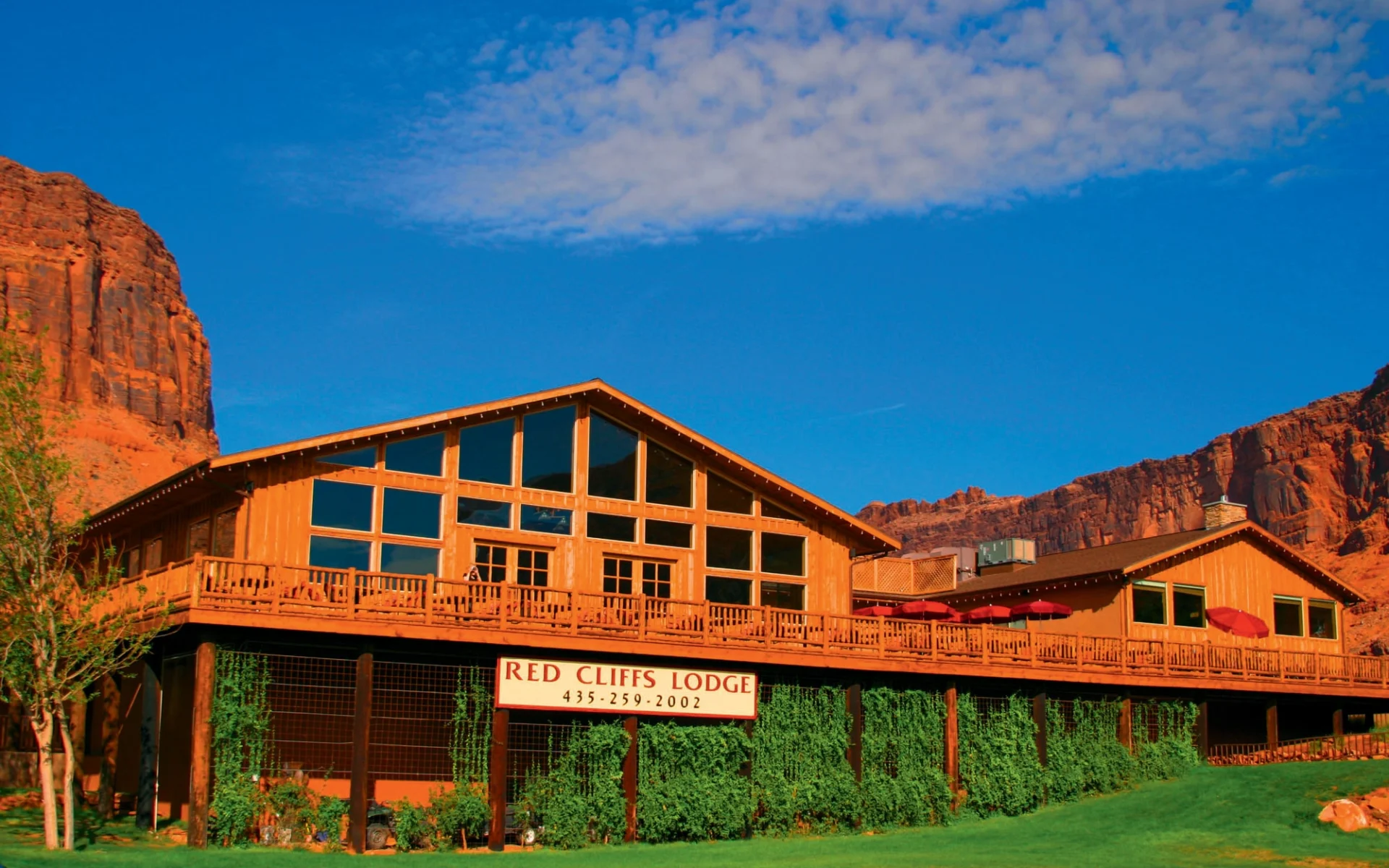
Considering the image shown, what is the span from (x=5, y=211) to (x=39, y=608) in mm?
151000

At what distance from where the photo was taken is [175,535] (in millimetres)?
30844

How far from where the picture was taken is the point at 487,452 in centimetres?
2934

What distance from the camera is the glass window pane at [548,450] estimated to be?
29.8 metres

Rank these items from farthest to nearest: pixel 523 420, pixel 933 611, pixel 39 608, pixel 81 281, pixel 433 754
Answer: pixel 81 281 → pixel 933 611 → pixel 523 420 → pixel 433 754 → pixel 39 608

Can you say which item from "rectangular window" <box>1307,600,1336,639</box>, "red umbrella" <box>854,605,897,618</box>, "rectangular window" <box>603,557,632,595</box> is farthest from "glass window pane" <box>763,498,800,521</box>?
"rectangular window" <box>1307,600,1336,639</box>

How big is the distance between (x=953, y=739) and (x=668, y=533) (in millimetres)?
7685

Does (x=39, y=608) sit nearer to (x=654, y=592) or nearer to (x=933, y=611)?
(x=654, y=592)

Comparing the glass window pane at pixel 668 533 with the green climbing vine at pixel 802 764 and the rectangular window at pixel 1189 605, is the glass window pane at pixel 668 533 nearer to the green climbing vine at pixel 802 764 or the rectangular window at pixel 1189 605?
the green climbing vine at pixel 802 764

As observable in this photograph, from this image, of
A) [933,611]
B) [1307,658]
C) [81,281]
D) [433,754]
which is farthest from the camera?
[81,281]

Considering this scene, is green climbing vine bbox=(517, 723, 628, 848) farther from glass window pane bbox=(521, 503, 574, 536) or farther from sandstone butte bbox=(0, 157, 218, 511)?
sandstone butte bbox=(0, 157, 218, 511)

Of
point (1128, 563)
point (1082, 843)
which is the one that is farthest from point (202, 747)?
point (1128, 563)

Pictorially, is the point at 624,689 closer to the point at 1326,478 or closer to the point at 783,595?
the point at 783,595

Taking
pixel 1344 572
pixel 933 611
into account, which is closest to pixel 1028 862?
pixel 933 611

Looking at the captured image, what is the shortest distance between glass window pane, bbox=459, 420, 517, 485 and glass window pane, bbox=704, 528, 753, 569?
5.02 m
